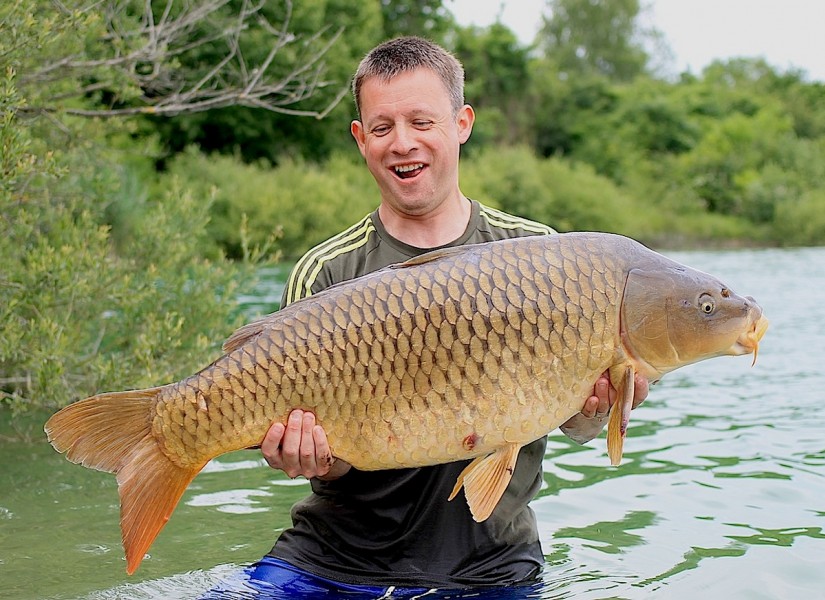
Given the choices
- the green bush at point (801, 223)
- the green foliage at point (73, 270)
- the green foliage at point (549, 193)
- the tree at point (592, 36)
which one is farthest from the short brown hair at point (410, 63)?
the tree at point (592, 36)

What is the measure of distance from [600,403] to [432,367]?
404 mm

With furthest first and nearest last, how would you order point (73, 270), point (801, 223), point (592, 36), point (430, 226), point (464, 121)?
1. point (592, 36)
2. point (801, 223)
3. point (73, 270)
4. point (464, 121)
5. point (430, 226)

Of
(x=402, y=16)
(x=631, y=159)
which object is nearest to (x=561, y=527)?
(x=402, y=16)

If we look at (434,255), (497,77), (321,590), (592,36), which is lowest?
(321,590)

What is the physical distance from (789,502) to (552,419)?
2.75 metres

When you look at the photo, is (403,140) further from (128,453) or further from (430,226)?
(128,453)

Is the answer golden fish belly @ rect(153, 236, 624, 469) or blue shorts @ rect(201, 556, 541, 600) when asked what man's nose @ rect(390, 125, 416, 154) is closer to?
golden fish belly @ rect(153, 236, 624, 469)

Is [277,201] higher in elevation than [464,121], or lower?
higher

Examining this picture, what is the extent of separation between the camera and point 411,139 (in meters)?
2.86

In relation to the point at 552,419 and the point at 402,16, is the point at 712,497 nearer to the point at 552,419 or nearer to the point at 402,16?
the point at 552,419

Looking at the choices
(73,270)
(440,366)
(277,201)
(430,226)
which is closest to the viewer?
(440,366)

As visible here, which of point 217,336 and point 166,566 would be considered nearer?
point 166,566

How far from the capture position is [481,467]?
2.47 metres

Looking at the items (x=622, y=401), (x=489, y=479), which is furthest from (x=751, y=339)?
(x=489, y=479)
